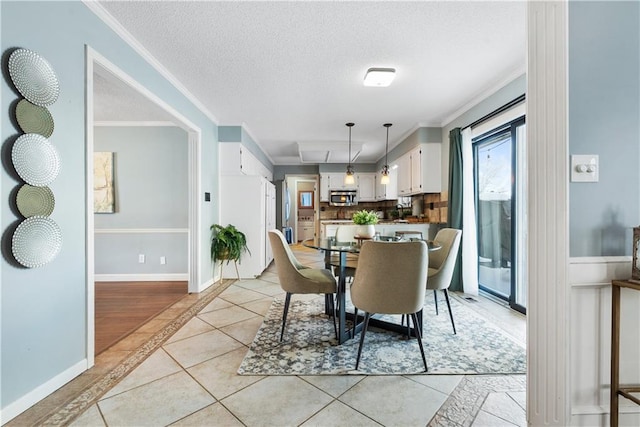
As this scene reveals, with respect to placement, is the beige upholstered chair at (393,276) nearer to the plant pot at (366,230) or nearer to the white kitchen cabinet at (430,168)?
the plant pot at (366,230)

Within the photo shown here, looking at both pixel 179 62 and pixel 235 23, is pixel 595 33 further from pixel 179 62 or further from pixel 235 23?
pixel 179 62

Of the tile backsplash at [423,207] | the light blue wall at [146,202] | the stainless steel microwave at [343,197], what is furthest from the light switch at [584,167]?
the stainless steel microwave at [343,197]

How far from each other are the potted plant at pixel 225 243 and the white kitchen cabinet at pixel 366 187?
3.99 meters

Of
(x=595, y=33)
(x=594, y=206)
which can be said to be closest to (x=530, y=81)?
(x=595, y=33)

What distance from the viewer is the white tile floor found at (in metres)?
1.46

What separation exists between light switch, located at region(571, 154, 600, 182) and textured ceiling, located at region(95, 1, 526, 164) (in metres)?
1.35

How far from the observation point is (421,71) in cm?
282

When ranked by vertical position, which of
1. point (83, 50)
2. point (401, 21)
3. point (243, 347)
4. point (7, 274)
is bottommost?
point (243, 347)

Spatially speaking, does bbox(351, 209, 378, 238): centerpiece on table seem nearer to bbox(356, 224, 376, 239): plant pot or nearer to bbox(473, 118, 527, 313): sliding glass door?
bbox(356, 224, 376, 239): plant pot

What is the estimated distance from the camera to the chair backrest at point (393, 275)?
1840 millimetres

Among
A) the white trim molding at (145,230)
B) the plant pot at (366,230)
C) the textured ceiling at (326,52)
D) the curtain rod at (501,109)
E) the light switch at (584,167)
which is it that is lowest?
the white trim molding at (145,230)

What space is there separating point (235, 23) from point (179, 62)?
941 mm

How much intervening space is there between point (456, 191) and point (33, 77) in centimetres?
417

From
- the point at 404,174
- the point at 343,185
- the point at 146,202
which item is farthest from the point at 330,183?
the point at 146,202
